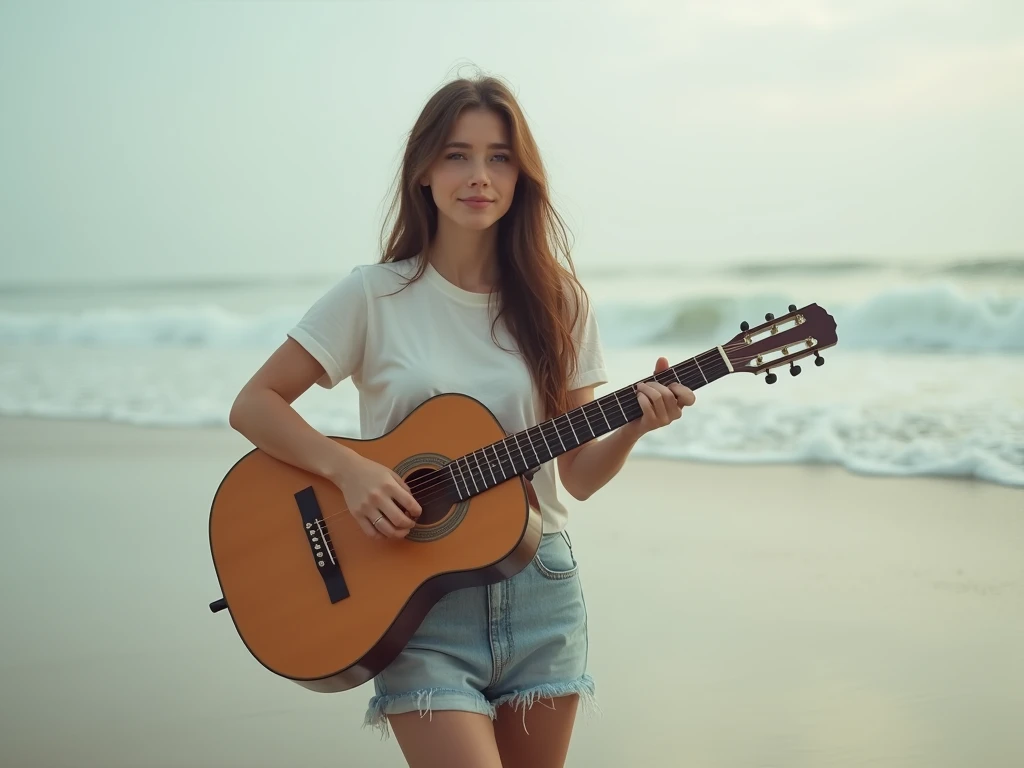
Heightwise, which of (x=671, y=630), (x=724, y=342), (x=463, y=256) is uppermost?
(x=463, y=256)

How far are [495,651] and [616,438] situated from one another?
1.26 ft

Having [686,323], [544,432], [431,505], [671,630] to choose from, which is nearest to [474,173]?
[544,432]

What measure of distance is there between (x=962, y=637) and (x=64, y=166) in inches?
197

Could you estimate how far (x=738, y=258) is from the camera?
5824mm

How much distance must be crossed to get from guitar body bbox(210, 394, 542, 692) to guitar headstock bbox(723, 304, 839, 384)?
39 centimetres

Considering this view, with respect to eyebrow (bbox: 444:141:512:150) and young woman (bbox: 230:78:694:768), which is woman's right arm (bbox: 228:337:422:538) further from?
eyebrow (bbox: 444:141:512:150)

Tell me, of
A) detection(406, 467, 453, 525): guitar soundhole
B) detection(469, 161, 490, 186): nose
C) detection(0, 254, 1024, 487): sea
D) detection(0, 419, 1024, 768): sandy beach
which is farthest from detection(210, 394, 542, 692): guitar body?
detection(0, 254, 1024, 487): sea

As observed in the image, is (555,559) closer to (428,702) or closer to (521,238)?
(428,702)

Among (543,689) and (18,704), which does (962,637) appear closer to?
(543,689)

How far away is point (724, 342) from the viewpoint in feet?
11.8

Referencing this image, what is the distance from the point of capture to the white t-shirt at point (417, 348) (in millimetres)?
1609

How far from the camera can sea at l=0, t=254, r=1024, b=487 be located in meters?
4.07

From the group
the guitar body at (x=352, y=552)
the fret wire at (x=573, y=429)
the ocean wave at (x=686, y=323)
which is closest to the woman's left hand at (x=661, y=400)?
the fret wire at (x=573, y=429)

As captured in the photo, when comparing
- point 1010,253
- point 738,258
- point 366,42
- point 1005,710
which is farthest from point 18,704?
point 1010,253
